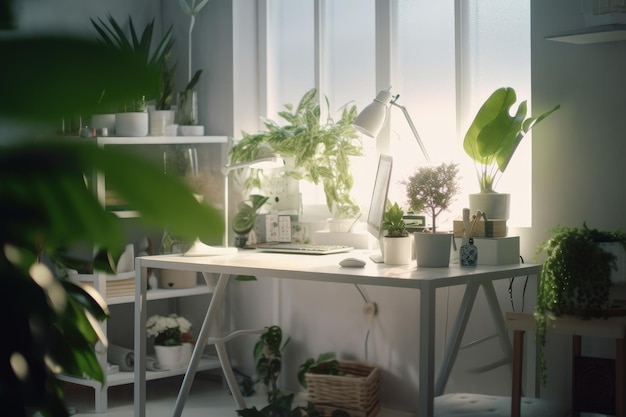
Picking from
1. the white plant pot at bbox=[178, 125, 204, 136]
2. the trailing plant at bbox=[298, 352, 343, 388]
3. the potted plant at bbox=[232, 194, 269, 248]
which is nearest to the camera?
the trailing plant at bbox=[298, 352, 343, 388]

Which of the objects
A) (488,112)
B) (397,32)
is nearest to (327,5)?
(397,32)

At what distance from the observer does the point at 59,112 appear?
0.25 m

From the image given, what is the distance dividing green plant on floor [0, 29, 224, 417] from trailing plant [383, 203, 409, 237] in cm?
287

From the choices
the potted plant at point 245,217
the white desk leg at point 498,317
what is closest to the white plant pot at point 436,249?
the white desk leg at point 498,317

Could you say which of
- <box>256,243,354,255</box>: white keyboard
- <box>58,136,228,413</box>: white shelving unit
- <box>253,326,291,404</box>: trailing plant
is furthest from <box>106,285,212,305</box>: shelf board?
<box>256,243,354,255</box>: white keyboard

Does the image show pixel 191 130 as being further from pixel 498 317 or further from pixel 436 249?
pixel 498 317

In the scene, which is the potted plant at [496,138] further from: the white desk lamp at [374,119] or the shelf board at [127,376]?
the shelf board at [127,376]

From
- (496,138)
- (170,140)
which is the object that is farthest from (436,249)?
(170,140)

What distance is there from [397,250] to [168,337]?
1.50m

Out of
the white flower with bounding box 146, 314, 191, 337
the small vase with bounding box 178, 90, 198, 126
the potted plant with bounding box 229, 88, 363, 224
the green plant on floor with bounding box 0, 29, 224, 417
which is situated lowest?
the white flower with bounding box 146, 314, 191, 337

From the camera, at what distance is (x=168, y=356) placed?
4.09 m

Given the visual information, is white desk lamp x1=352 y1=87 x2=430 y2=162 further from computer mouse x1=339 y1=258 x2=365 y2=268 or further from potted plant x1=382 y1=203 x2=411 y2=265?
computer mouse x1=339 y1=258 x2=365 y2=268

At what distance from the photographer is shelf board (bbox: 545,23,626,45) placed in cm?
289

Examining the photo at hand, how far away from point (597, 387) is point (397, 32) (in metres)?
1.78
